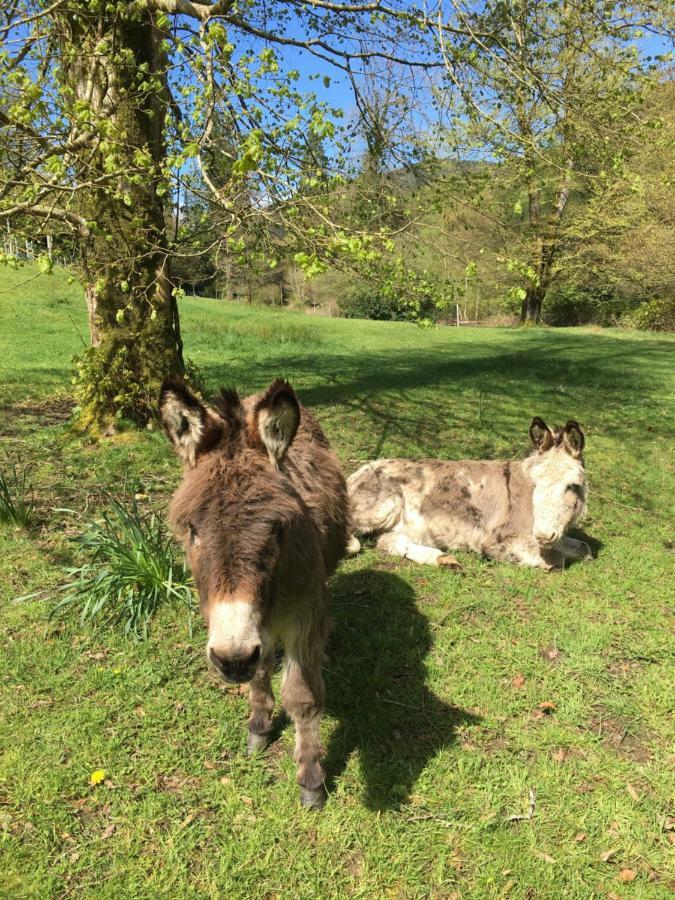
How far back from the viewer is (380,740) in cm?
355

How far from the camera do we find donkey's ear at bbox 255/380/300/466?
2529 millimetres

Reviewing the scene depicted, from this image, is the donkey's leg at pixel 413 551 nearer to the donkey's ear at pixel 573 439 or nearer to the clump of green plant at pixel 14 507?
the donkey's ear at pixel 573 439

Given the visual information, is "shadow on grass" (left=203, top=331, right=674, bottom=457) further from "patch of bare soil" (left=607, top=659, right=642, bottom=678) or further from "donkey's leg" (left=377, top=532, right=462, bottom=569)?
"patch of bare soil" (left=607, top=659, right=642, bottom=678)

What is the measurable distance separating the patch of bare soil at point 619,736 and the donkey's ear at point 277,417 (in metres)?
2.98

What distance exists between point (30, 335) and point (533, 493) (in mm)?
20327

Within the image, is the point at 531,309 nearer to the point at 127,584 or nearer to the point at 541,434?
the point at 541,434

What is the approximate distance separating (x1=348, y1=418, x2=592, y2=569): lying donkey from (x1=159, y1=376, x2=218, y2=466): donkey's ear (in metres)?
3.45

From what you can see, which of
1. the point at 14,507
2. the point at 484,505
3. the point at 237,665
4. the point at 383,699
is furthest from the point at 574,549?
the point at 14,507

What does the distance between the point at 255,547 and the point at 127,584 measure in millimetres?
2755

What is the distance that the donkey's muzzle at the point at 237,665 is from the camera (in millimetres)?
2088

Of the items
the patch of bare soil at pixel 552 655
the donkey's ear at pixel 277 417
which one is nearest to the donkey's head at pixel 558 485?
the patch of bare soil at pixel 552 655

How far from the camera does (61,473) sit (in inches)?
270

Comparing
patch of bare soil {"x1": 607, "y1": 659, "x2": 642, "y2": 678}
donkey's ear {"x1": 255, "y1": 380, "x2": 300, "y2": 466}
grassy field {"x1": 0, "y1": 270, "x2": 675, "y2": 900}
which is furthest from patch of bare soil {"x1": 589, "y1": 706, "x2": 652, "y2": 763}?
donkey's ear {"x1": 255, "y1": 380, "x2": 300, "y2": 466}

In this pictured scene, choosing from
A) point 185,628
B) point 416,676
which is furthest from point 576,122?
point 185,628
